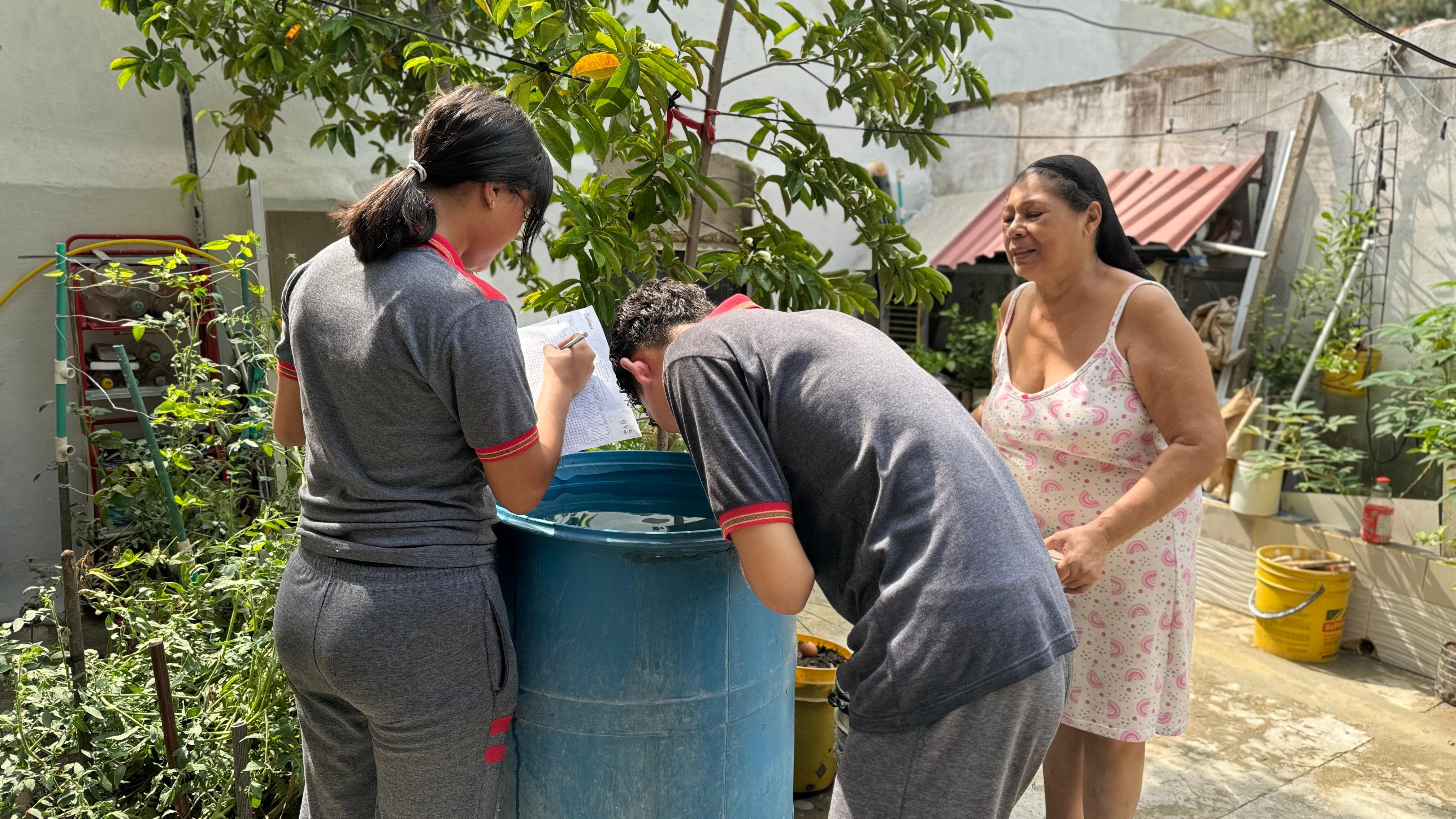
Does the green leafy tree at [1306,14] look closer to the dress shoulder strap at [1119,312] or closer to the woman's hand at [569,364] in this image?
the dress shoulder strap at [1119,312]

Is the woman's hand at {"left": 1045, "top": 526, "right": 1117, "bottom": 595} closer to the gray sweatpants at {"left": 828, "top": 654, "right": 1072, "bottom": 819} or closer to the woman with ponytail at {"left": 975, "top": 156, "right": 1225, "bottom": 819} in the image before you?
the woman with ponytail at {"left": 975, "top": 156, "right": 1225, "bottom": 819}

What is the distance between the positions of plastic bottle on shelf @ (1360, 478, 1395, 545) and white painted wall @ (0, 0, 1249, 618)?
5.07m

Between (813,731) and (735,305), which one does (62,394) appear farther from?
(735,305)

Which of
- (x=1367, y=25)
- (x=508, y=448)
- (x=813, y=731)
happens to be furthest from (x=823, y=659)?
(x=1367, y=25)

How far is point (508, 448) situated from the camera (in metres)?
1.55

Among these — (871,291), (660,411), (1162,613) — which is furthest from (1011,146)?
(660,411)

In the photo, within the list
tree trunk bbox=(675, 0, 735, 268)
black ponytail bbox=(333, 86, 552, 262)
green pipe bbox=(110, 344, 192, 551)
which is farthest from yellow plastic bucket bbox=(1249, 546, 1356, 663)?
green pipe bbox=(110, 344, 192, 551)

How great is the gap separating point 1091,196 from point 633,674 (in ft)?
4.79

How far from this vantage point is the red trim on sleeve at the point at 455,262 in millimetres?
1572

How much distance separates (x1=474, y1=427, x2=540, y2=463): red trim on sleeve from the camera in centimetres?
154

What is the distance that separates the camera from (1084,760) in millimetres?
2379

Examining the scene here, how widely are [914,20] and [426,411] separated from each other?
6.73 feet

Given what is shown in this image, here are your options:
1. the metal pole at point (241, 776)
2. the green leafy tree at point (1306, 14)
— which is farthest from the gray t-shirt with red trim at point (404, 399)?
the green leafy tree at point (1306, 14)

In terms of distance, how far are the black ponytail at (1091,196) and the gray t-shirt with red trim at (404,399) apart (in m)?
1.31
